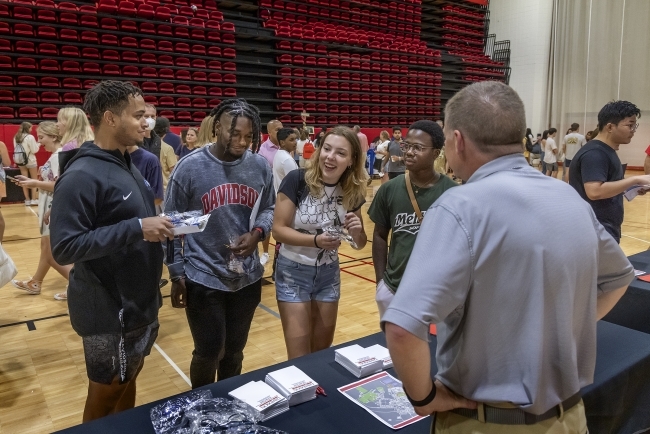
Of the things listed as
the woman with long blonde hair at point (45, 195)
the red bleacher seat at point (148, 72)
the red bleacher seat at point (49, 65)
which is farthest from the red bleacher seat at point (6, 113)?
the woman with long blonde hair at point (45, 195)

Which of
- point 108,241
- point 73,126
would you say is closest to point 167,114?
point 73,126

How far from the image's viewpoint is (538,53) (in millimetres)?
19609

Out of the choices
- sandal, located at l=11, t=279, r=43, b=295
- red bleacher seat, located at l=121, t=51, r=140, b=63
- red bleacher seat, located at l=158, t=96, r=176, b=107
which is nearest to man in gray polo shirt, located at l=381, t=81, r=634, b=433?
sandal, located at l=11, t=279, r=43, b=295

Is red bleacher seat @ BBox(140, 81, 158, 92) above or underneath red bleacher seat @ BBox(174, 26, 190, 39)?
underneath

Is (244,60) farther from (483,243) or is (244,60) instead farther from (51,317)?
(483,243)

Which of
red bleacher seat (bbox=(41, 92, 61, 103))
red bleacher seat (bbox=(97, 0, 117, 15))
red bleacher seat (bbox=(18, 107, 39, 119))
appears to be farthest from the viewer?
red bleacher seat (bbox=(97, 0, 117, 15))

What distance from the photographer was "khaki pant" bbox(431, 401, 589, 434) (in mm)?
1103

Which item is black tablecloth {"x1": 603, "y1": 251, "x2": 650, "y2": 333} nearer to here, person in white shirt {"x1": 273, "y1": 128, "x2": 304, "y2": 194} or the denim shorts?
the denim shorts

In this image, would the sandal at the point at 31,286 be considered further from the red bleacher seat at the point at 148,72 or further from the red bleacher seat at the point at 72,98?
the red bleacher seat at the point at 148,72

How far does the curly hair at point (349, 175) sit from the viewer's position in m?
2.51

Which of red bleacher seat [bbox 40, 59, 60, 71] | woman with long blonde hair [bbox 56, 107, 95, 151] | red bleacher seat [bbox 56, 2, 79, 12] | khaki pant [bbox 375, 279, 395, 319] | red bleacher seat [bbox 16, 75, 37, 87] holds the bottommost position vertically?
khaki pant [bbox 375, 279, 395, 319]

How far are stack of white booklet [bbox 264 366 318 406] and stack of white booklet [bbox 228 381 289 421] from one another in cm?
2

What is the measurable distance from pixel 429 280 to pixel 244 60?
45.8ft

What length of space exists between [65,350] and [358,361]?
2.70 m
